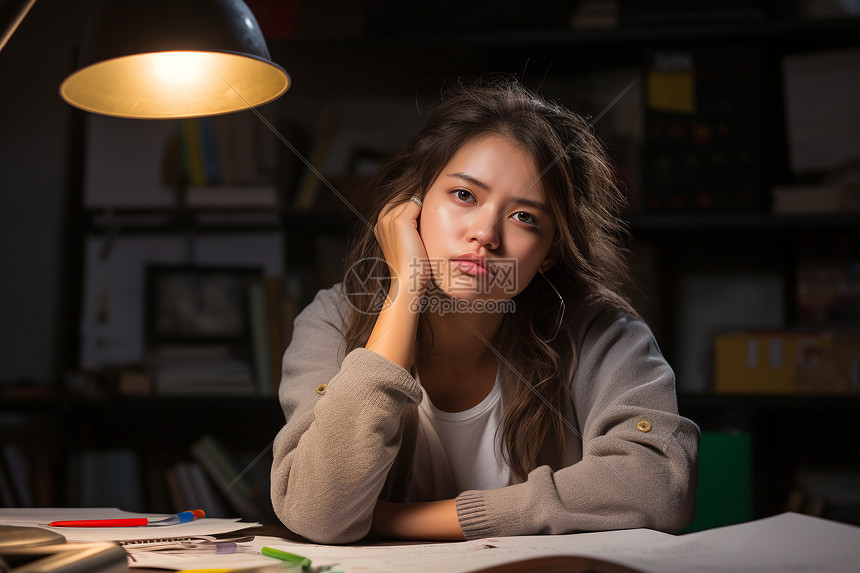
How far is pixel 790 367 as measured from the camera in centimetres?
200

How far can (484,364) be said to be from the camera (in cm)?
120

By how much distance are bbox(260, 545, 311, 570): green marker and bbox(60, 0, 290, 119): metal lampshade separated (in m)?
0.56

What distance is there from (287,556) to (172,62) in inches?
26.1

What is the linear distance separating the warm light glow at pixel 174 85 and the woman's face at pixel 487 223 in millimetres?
288

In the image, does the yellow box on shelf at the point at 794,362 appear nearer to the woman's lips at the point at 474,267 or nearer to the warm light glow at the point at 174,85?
the woman's lips at the point at 474,267

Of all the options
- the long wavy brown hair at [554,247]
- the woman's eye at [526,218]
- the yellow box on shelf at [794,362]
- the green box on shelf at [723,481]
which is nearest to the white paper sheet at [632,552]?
the long wavy brown hair at [554,247]

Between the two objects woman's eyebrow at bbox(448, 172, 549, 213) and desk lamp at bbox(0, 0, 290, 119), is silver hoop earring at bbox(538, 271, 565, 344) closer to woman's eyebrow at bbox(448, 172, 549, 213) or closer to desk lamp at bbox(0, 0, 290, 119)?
woman's eyebrow at bbox(448, 172, 549, 213)

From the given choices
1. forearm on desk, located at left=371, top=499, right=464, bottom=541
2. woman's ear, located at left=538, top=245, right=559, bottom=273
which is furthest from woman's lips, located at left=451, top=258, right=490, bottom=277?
forearm on desk, located at left=371, top=499, right=464, bottom=541

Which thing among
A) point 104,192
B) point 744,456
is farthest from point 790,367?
point 104,192

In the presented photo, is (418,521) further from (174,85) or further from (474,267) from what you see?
(174,85)

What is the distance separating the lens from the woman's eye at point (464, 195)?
1.05 meters

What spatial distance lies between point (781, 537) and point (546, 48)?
188 cm

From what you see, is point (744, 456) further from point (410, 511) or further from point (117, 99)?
point (117, 99)

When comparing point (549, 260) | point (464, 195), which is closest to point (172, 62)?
point (464, 195)
